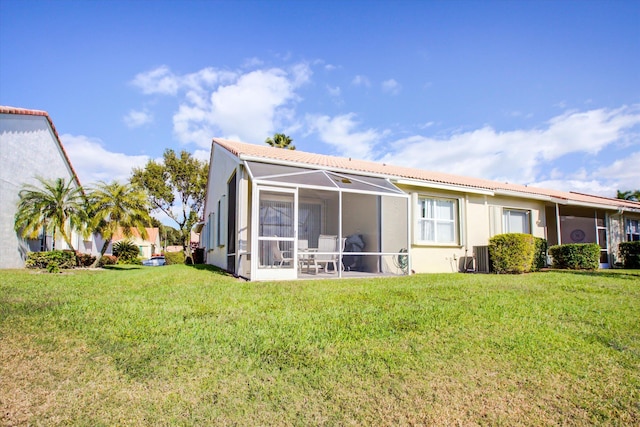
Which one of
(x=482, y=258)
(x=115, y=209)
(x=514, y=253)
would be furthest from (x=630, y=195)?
(x=115, y=209)

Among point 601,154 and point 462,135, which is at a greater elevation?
point 462,135

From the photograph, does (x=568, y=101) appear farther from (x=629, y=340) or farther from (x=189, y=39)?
(x=189, y=39)

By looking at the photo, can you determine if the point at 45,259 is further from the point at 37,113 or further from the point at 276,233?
the point at 276,233

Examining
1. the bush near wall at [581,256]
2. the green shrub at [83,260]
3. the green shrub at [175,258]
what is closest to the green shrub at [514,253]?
the bush near wall at [581,256]

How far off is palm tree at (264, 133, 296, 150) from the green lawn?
2887 centimetres

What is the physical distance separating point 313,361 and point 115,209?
2103 centimetres

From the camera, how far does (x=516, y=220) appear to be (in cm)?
1836

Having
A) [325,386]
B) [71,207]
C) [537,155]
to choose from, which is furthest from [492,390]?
[537,155]

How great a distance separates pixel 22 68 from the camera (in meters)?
14.1

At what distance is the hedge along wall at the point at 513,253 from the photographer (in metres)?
13.9

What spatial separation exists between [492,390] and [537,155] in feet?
81.0

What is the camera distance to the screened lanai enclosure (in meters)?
10.9

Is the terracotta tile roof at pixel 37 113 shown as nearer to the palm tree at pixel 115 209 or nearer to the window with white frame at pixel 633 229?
the palm tree at pixel 115 209

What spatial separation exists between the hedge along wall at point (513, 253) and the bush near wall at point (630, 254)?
23.9ft
